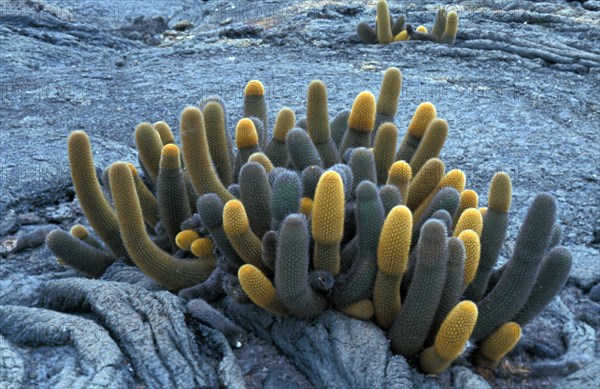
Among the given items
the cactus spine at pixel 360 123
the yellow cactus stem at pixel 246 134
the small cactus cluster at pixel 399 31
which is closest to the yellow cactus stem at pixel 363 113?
the cactus spine at pixel 360 123

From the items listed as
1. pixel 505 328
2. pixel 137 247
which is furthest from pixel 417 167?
pixel 137 247

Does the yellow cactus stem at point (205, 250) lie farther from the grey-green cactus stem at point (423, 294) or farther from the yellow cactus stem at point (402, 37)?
the yellow cactus stem at point (402, 37)

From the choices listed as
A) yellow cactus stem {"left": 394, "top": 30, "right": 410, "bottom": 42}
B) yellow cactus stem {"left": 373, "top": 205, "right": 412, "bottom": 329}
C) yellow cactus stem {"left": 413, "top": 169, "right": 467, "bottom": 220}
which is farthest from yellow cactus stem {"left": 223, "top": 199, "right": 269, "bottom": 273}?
yellow cactus stem {"left": 394, "top": 30, "right": 410, "bottom": 42}

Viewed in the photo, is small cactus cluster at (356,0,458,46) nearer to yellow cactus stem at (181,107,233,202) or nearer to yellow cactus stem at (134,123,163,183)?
yellow cactus stem at (134,123,163,183)

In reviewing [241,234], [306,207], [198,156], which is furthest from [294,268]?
[198,156]

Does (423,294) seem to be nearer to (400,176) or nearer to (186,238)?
(400,176)
